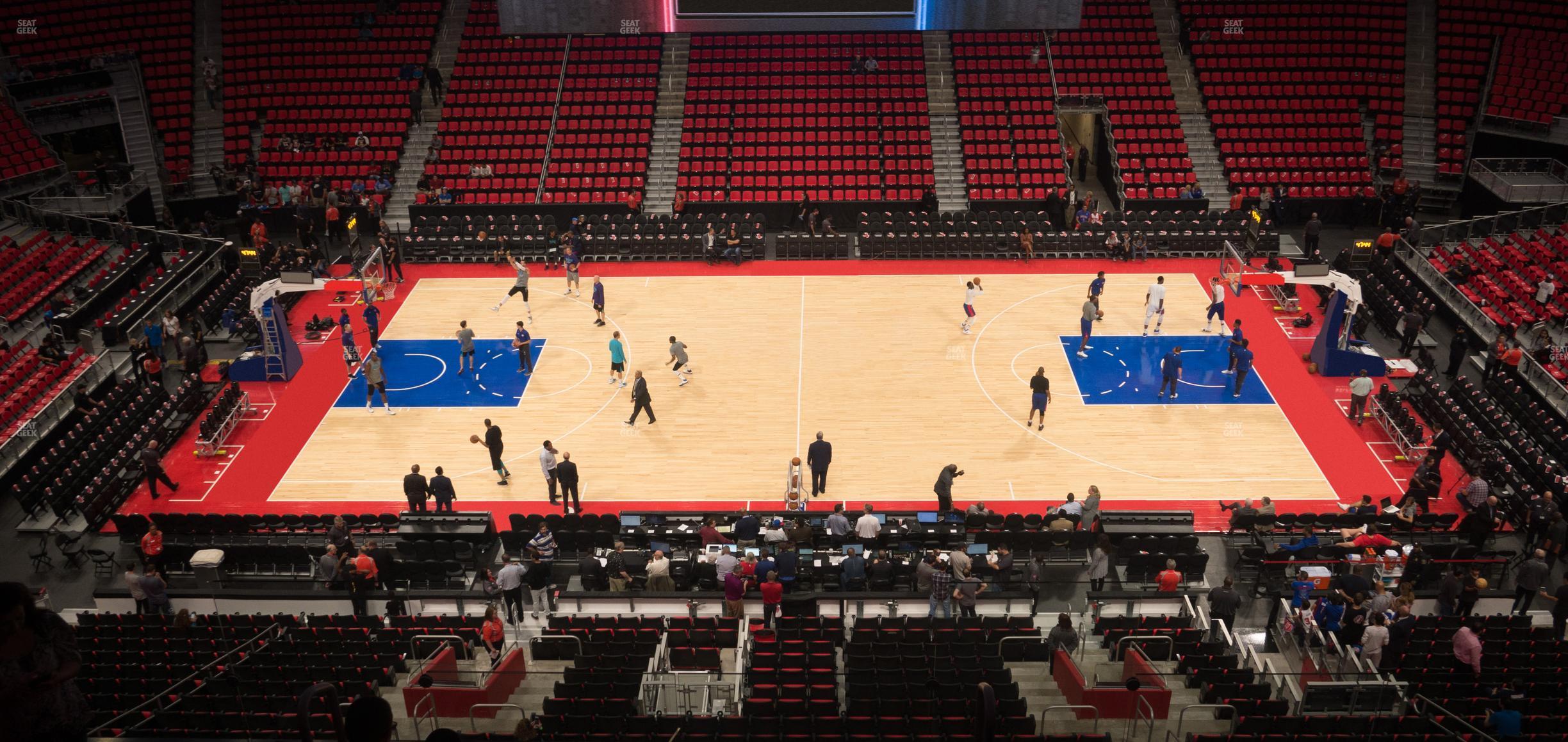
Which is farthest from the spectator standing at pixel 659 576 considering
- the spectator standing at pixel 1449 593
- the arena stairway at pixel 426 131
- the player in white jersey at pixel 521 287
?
the arena stairway at pixel 426 131

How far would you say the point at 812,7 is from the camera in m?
31.3

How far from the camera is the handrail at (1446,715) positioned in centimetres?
1238

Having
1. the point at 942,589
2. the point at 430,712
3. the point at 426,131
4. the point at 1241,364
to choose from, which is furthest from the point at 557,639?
the point at 426,131

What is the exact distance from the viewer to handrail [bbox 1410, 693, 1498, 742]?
487 inches

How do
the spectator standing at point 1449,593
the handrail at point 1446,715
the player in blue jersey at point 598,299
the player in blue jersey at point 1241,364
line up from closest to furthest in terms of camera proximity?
1. the handrail at point 1446,715
2. the spectator standing at point 1449,593
3. the player in blue jersey at point 1241,364
4. the player in blue jersey at point 598,299

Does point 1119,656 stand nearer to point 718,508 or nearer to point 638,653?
point 638,653

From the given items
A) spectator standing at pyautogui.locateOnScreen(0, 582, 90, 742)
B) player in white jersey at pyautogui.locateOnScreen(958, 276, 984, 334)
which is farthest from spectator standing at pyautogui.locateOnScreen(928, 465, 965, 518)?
spectator standing at pyautogui.locateOnScreen(0, 582, 90, 742)

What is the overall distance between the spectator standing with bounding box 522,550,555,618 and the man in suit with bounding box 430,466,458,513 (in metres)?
2.62

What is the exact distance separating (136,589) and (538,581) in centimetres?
622

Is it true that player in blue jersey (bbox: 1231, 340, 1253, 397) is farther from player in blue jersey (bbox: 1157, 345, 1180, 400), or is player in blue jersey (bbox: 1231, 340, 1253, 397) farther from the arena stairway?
the arena stairway

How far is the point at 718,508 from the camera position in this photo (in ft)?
71.8

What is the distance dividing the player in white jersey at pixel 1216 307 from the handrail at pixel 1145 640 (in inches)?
535

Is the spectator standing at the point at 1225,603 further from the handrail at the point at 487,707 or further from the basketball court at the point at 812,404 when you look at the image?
the handrail at the point at 487,707

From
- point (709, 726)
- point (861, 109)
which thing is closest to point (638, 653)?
point (709, 726)
